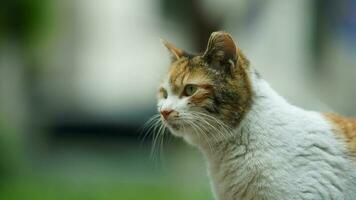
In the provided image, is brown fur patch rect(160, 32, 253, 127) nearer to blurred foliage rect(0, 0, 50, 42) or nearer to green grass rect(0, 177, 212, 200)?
green grass rect(0, 177, 212, 200)

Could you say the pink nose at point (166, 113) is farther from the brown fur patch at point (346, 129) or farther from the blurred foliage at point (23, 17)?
the blurred foliage at point (23, 17)

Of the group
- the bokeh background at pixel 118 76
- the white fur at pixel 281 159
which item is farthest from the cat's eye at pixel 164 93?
the bokeh background at pixel 118 76

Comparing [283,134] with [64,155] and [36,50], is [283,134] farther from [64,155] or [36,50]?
[64,155]

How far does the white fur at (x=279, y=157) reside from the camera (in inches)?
82.0

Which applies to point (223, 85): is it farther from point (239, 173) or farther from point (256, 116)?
point (239, 173)

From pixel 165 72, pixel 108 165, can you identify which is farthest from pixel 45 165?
pixel 165 72

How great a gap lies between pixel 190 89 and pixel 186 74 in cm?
6

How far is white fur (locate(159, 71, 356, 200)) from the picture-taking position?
2082 mm

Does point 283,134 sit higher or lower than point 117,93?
higher

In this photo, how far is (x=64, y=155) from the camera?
21.7 ft

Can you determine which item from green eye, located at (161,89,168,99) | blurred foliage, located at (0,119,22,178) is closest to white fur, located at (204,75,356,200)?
green eye, located at (161,89,168,99)

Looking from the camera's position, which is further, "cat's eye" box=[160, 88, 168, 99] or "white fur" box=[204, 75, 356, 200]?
"cat's eye" box=[160, 88, 168, 99]

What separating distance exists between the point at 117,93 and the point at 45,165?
2.39m

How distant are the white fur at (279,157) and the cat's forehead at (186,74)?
6cm
